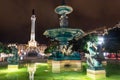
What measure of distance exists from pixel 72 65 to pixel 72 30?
19.6 feet

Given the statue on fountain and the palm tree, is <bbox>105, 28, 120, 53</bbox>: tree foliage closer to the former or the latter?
the palm tree

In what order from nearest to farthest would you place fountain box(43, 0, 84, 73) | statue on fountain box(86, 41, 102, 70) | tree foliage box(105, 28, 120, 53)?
statue on fountain box(86, 41, 102, 70) → fountain box(43, 0, 84, 73) → tree foliage box(105, 28, 120, 53)

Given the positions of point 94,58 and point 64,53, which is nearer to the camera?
point 94,58

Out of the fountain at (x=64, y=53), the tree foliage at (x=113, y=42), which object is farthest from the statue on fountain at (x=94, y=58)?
the tree foliage at (x=113, y=42)

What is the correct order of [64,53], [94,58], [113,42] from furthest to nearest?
[113,42]
[64,53]
[94,58]

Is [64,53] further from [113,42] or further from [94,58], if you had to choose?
[113,42]

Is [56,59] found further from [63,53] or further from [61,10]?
[61,10]

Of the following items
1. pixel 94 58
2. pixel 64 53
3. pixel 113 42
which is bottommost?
pixel 94 58

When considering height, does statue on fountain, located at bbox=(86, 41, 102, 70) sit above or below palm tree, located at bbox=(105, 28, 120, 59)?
below

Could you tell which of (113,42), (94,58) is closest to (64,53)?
(94,58)

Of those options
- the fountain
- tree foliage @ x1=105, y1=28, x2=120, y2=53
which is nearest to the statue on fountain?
the fountain

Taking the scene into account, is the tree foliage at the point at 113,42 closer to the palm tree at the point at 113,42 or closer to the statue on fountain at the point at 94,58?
the palm tree at the point at 113,42

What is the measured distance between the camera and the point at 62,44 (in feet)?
125

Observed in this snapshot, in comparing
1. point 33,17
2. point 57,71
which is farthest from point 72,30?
point 33,17
